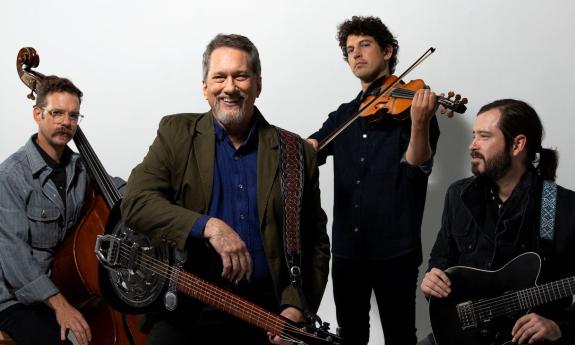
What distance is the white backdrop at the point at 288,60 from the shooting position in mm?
3279

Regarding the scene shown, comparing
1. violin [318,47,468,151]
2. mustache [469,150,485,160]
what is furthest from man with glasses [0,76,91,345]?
mustache [469,150,485,160]

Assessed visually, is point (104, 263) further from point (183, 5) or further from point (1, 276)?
point (183, 5)

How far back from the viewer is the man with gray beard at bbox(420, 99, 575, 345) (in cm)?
222

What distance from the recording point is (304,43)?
3.59m

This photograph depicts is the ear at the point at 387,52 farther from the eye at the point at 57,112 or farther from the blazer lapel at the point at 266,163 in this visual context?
the eye at the point at 57,112

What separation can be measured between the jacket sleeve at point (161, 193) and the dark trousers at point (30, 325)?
82 centimetres

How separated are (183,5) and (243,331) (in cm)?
218

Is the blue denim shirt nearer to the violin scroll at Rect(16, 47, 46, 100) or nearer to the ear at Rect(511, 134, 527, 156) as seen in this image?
the violin scroll at Rect(16, 47, 46, 100)

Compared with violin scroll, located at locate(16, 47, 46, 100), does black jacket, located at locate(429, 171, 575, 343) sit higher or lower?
lower

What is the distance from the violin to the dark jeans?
1066 mm

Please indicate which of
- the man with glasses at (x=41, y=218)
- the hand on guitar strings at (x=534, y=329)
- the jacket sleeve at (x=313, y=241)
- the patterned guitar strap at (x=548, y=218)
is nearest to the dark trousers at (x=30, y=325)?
the man with glasses at (x=41, y=218)

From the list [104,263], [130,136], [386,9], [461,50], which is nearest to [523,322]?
[104,263]

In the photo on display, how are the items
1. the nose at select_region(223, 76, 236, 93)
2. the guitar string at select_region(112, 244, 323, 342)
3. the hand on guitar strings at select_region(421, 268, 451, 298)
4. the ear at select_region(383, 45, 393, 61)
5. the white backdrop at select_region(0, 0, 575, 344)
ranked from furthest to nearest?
1. the white backdrop at select_region(0, 0, 575, 344)
2. the ear at select_region(383, 45, 393, 61)
3. the hand on guitar strings at select_region(421, 268, 451, 298)
4. the nose at select_region(223, 76, 236, 93)
5. the guitar string at select_region(112, 244, 323, 342)

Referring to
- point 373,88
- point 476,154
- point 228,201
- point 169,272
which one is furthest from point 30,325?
point 476,154
